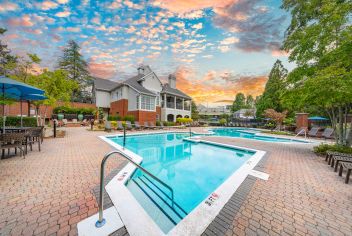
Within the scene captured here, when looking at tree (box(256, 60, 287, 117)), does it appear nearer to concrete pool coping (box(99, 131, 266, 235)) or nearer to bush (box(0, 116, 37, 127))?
concrete pool coping (box(99, 131, 266, 235))

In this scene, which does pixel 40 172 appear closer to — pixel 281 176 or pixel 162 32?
pixel 281 176

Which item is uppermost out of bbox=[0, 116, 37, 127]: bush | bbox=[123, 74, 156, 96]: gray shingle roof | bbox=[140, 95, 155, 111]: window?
bbox=[123, 74, 156, 96]: gray shingle roof

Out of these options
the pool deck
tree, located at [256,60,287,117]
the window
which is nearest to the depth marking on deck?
the pool deck

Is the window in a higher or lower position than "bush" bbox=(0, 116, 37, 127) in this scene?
higher

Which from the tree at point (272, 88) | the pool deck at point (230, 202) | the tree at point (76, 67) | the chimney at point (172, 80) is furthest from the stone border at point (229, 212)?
the tree at point (76, 67)

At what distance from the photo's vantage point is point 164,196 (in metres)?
3.96

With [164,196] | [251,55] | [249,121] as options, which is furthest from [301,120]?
[164,196]

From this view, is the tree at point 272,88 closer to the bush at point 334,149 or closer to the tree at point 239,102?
the bush at point 334,149

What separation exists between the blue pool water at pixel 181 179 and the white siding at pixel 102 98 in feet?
73.1

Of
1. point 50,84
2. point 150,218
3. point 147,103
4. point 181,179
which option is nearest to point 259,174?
point 181,179

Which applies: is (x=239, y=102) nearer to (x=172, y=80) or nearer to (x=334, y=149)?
(x=172, y=80)

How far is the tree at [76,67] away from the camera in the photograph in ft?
122

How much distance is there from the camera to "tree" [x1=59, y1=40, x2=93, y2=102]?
37.3 metres

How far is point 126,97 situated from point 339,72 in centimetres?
2286
